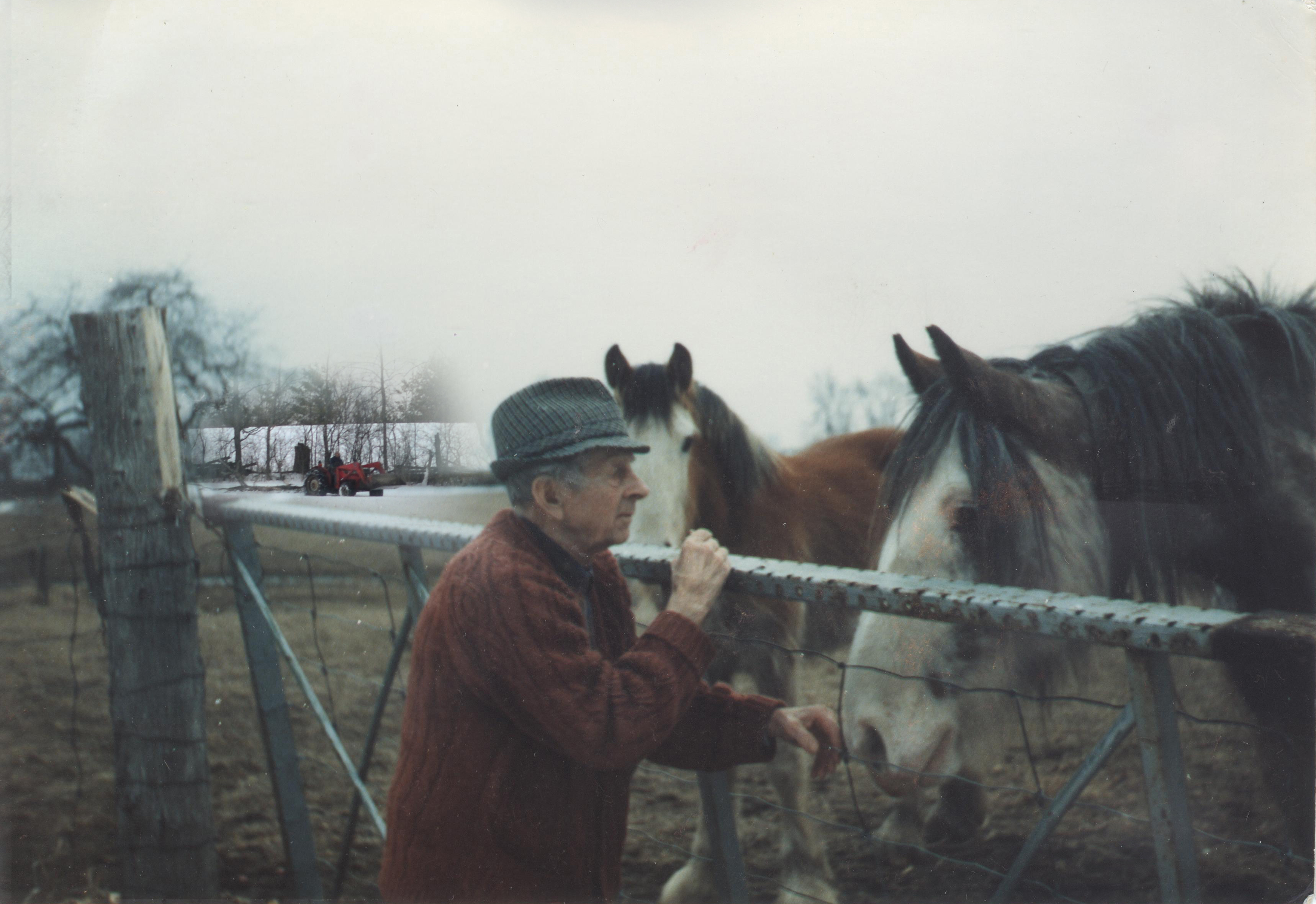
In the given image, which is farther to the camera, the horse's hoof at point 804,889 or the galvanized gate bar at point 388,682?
the horse's hoof at point 804,889

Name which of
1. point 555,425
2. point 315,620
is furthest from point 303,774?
point 555,425

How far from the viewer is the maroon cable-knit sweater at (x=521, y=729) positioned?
5.21 feet

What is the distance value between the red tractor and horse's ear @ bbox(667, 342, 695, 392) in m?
0.91

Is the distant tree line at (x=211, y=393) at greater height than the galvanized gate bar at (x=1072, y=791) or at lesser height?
greater

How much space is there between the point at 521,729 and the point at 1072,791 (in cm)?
96

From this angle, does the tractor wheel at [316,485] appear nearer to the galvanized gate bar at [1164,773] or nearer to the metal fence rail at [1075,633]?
the metal fence rail at [1075,633]

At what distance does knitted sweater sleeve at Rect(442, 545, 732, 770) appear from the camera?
62.0 inches

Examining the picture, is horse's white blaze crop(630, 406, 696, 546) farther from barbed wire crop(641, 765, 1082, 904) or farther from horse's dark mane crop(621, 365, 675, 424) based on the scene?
barbed wire crop(641, 765, 1082, 904)

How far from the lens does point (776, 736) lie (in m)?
1.88

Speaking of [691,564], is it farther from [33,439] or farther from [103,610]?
[33,439]

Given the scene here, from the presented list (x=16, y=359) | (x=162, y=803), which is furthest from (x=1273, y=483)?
(x=16, y=359)

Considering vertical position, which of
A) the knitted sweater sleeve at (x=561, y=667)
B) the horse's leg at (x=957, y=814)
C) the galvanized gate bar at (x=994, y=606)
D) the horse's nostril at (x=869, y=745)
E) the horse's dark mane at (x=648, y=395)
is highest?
the horse's dark mane at (x=648, y=395)

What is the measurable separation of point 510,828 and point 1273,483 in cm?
198

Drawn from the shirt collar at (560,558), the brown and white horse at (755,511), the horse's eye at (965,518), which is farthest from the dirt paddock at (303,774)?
the shirt collar at (560,558)
